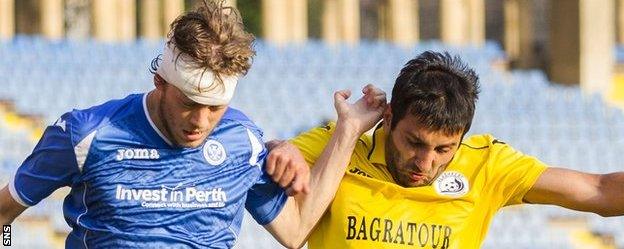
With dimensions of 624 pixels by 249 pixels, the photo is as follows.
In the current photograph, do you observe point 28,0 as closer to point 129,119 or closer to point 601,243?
point 601,243

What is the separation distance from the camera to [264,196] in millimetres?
4602

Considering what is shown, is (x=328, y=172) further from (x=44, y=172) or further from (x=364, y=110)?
(x=44, y=172)

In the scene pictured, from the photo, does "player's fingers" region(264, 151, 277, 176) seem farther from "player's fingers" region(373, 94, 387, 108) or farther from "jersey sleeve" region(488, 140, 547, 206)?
"jersey sleeve" region(488, 140, 547, 206)

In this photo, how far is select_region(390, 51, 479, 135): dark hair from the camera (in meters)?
4.41

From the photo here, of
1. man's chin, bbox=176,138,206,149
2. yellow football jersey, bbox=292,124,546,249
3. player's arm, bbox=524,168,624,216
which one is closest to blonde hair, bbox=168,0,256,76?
man's chin, bbox=176,138,206,149

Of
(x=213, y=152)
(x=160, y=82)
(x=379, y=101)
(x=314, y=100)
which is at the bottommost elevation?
(x=314, y=100)

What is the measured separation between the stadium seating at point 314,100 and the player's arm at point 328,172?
30.4ft

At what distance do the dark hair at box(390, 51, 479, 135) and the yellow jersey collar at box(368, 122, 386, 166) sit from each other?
0.55ft

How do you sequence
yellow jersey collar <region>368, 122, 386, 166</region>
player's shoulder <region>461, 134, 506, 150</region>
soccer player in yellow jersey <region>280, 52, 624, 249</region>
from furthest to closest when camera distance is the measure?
player's shoulder <region>461, 134, 506, 150</region> < yellow jersey collar <region>368, 122, 386, 166</region> < soccer player in yellow jersey <region>280, 52, 624, 249</region>

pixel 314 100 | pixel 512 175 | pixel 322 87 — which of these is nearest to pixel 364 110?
pixel 512 175

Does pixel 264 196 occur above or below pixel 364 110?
below

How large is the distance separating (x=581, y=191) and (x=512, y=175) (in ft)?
0.74

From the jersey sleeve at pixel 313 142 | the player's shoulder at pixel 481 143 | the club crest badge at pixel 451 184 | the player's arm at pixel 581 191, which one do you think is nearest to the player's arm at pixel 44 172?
the jersey sleeve at pixel 313 142

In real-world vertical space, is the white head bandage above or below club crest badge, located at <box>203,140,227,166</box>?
above
